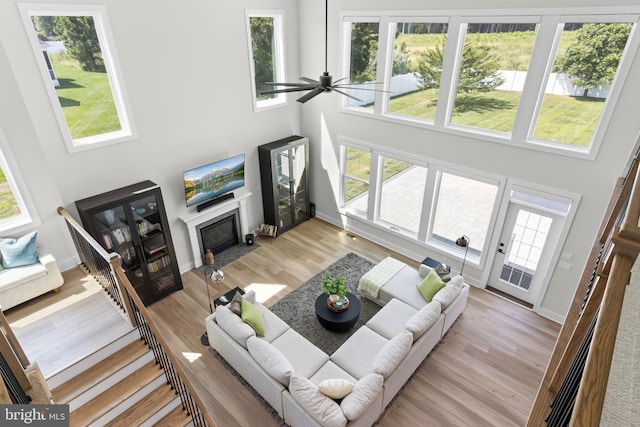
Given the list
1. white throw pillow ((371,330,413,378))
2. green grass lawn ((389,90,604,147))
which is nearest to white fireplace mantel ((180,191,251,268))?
green grass lawn ((389,90,604,147))

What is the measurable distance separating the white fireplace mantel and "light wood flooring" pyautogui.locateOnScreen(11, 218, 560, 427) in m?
0.52

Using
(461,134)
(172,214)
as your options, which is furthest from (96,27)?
(461,134)

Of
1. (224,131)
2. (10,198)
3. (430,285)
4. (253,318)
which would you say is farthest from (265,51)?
(430,285)

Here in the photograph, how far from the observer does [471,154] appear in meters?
5.98

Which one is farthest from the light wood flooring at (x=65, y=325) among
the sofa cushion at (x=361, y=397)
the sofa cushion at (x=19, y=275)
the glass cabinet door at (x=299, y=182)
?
the glass cabinet door at (x=299, y=182)

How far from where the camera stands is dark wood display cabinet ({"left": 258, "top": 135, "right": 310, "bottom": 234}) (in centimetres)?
757

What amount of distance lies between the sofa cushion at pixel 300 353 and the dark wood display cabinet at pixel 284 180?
349cm

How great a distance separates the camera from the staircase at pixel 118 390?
354 centimetres

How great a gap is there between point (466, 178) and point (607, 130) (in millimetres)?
2042

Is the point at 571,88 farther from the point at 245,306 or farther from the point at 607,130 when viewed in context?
the point at 245,306

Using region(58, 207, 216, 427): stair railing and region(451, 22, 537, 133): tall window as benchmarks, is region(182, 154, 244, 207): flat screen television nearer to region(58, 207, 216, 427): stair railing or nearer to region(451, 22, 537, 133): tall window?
region(58, 207, 216, 427): stair railing

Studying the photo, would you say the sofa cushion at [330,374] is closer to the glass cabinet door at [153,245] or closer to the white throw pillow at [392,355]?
the white throw pillow at [392,355]

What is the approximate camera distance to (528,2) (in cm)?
480

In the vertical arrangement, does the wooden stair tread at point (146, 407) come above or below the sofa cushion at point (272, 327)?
above
